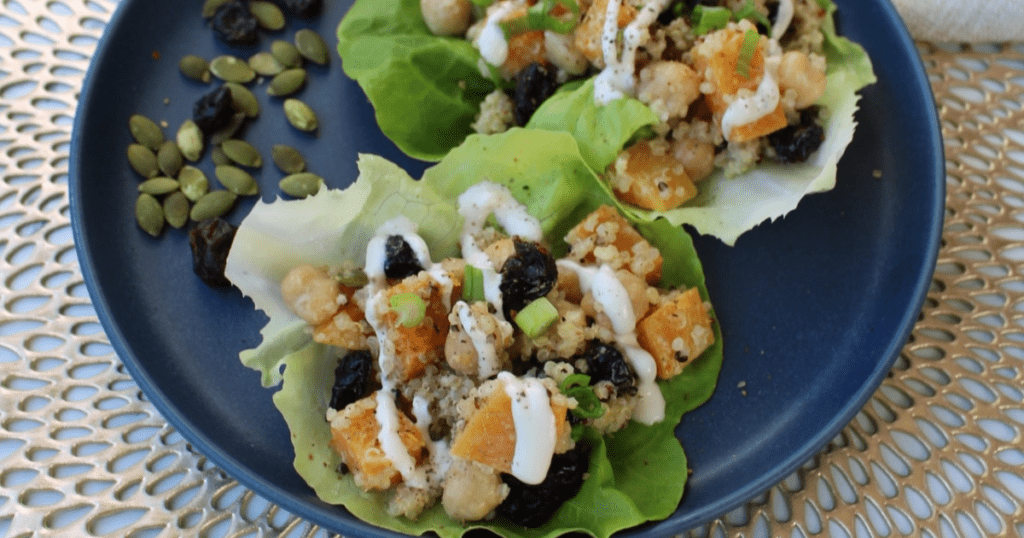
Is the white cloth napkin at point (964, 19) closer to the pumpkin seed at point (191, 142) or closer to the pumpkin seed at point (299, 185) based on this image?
the pumpkin seed at point (299, 185)

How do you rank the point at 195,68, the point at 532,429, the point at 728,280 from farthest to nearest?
the point at 195,68 < the point at 728,280 < the point at 532,429

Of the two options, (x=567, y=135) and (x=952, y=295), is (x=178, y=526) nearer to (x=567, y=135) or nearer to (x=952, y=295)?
(x=567, y=135)

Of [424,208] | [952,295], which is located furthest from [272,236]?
[952,295]

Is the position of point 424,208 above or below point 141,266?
above

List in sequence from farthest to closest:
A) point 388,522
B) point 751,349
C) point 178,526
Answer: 1. point 751,349
2. point 178,526
3. point 388,522

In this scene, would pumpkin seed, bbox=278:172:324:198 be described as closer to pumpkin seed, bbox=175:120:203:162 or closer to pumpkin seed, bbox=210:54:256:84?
pumpkin seed, bbox=175:120:203:162

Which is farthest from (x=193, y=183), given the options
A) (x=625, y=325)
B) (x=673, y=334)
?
(x=673, y=334)

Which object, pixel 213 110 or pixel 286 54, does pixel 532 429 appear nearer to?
pixel 213 110
